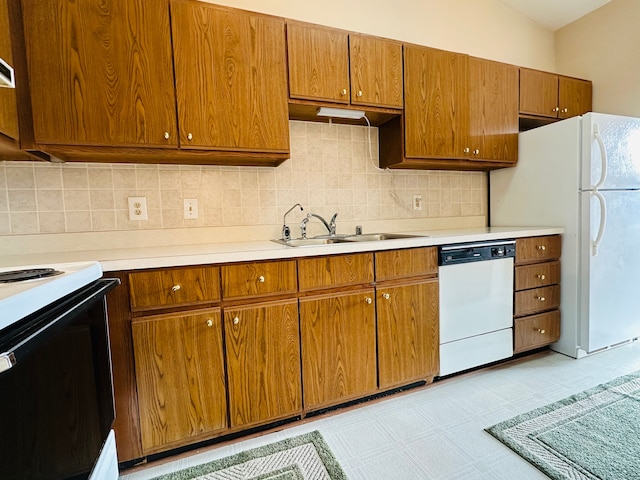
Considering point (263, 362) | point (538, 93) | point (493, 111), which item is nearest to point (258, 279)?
point (263, 362)

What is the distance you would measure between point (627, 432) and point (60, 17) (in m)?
3.03

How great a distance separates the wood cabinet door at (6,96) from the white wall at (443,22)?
102cm

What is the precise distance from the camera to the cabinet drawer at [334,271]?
150 cm

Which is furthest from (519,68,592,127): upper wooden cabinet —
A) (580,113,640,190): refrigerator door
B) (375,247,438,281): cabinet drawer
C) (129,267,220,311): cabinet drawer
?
(129,267,220,311): cabinet drawer

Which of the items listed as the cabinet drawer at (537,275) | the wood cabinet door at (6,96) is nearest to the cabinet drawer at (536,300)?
the cabinet drawer at (537,275)

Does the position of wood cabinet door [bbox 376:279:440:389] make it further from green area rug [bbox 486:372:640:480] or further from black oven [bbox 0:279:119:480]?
black oven [bbox 0:279:119:480]

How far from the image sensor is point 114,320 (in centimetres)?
124

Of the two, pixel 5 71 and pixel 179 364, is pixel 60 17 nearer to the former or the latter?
pixel 5 71

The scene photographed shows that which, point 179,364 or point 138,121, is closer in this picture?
point 179,364

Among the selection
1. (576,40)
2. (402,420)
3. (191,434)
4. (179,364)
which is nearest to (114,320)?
(179,364)

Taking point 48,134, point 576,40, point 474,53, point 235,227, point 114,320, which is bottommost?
point 114,320

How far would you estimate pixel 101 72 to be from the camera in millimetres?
1373

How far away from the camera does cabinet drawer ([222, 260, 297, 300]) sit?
1.38 metres

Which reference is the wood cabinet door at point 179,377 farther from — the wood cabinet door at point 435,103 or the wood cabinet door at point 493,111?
the wood cabinet door at point 493,111
